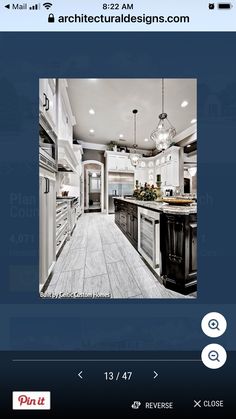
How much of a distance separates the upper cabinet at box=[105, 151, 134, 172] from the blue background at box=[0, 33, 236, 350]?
477 centimetres

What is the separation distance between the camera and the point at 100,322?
36cm

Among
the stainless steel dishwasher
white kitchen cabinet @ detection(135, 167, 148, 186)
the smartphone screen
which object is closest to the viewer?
the smartphone screen

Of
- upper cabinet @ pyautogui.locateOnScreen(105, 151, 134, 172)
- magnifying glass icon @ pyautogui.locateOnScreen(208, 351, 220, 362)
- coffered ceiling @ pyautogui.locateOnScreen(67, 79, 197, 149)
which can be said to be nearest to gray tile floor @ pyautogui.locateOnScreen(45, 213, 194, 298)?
magnifying glass icon @ pyautogui.locateOnScreen(208, 351, 220, 362)

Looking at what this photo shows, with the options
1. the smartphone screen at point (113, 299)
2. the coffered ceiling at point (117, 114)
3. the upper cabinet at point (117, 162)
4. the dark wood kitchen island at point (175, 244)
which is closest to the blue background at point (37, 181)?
the smartphone screen at point (113, 299)

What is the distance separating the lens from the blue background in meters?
0.35

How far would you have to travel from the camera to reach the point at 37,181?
Answer: 1.18ft

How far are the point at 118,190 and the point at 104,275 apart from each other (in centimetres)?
450

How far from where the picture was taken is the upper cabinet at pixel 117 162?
497cm

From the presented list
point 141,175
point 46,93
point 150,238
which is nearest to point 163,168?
point 141,175
